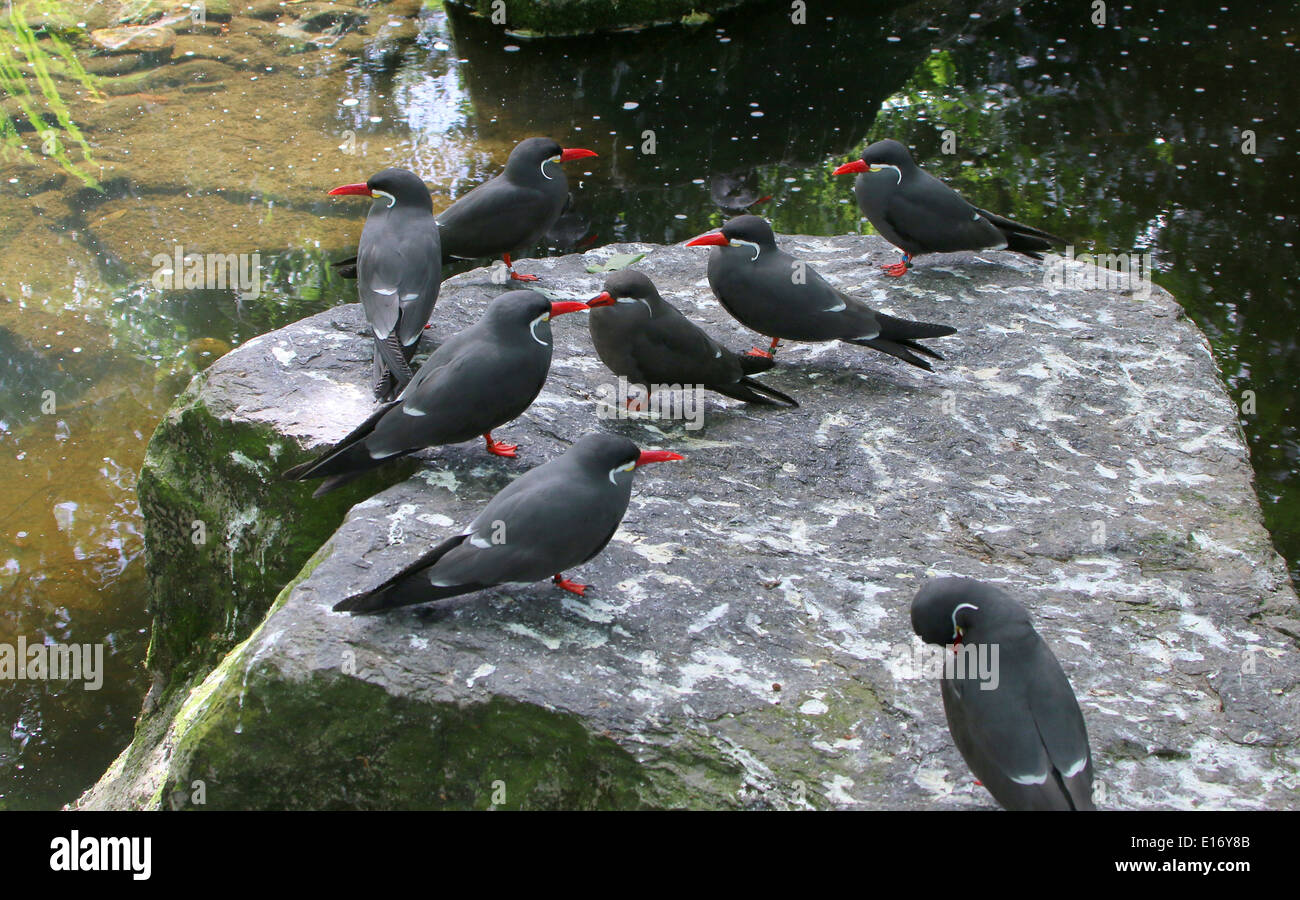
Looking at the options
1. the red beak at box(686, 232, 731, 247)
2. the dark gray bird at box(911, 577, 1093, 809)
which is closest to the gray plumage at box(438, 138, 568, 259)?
the red beak at box(686, 232, 731, 247)

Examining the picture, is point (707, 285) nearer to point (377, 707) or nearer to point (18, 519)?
point (377, 707)

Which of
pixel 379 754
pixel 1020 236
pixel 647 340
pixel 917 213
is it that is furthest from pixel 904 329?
pixel 379 754

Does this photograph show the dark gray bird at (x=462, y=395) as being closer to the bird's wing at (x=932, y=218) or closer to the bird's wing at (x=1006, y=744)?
the bird's wing at (x=1006, y=744)

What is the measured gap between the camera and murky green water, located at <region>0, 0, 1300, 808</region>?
5.57 meters

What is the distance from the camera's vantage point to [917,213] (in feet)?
17.9

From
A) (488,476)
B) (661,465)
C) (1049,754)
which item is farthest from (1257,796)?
(488,476)

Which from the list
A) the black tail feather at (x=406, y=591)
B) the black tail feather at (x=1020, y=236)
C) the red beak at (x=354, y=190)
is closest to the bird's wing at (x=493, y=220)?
the red beak at (x=354, y=190)

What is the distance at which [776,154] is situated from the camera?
8398 millimetres

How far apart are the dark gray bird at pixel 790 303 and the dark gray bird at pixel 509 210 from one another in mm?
971

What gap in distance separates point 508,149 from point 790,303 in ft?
14.3

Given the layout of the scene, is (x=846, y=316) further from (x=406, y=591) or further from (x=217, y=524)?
(x=217, y=524)

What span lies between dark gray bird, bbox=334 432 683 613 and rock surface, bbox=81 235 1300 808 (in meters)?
0.14

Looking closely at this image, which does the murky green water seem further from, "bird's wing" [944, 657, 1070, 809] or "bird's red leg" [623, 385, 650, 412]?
"bird's wing" [944, 657, 1070, 809]

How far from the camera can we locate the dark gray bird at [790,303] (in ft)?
15.1
